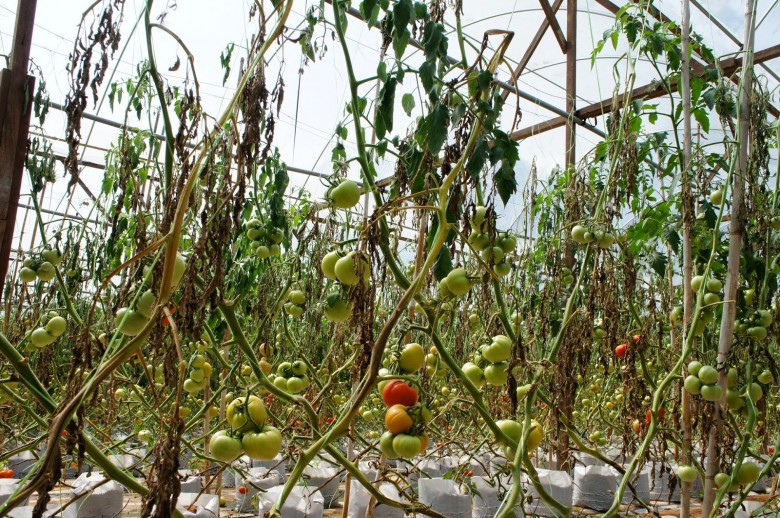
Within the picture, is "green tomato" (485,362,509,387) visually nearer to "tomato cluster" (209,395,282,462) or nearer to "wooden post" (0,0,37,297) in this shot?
"tomato cluster" (209,395,282,462)

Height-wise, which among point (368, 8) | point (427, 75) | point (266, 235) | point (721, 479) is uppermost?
point (368, 8)

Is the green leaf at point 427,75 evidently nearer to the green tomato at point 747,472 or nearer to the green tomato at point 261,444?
the green tomato at point 261,444

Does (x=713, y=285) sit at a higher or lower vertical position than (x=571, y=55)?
lower

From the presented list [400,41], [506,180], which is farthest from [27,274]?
[506,180]

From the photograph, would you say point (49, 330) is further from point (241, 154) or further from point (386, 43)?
point (386, 43)

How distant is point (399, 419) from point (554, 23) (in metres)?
4.09

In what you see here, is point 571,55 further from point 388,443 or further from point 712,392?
point 388,443

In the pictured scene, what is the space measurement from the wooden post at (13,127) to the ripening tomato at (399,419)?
3.28 ft

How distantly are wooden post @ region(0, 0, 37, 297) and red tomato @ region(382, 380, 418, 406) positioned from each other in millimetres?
980

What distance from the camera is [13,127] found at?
1.48m

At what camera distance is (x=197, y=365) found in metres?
2.30

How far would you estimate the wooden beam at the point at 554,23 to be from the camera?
439cm

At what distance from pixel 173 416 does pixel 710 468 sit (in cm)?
157

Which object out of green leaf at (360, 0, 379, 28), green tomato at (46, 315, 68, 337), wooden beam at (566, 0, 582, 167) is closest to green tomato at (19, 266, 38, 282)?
green tomato at (46, 315, 68, 337)
